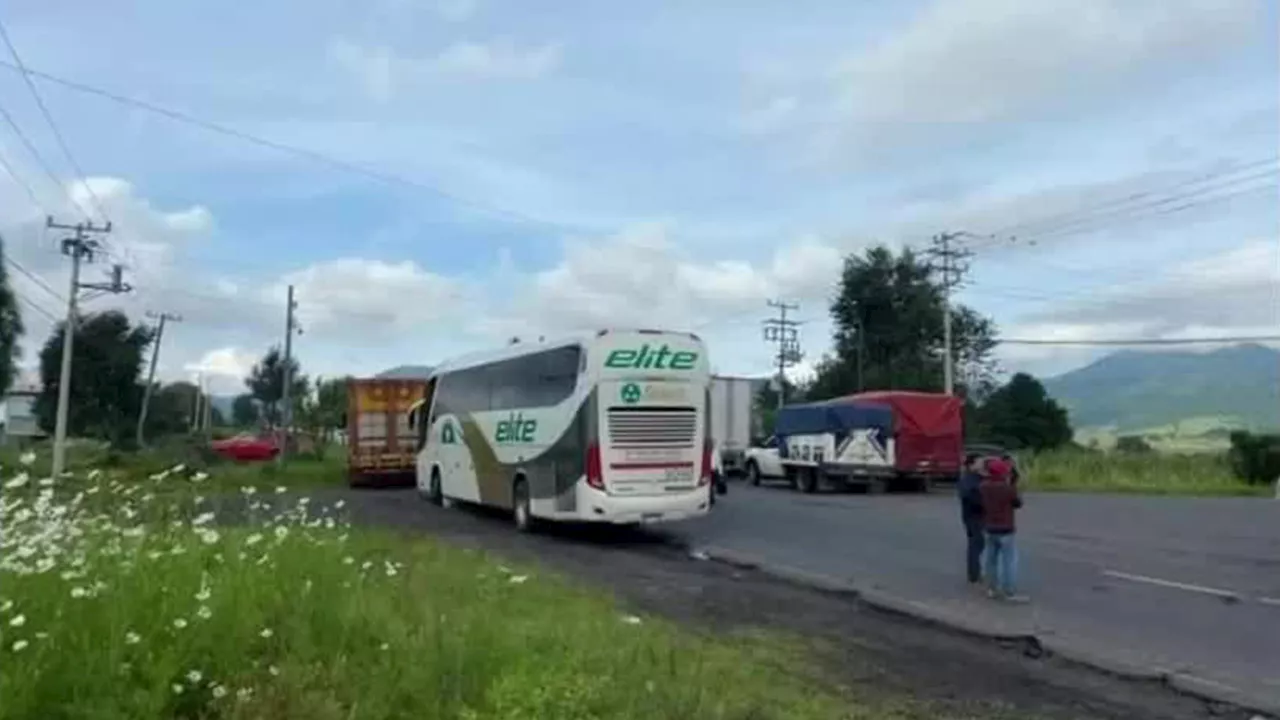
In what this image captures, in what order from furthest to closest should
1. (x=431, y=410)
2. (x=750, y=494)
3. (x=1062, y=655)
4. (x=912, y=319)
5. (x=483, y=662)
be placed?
(x=912, y=319)
(x=750, y=494)
(x=431, y=410)
(x=1062, y=655)
(x=483, y=662)

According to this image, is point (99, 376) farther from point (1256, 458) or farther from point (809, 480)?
point (1256, 458)

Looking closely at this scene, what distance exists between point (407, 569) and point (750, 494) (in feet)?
77.7

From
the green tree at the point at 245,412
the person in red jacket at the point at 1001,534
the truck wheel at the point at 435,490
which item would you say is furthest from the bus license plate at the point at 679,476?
the green tree at the point at 245,412

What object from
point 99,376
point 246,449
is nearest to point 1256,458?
point 246,449

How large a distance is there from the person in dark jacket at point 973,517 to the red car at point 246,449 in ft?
159

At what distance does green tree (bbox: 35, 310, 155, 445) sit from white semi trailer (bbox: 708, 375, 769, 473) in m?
36.8

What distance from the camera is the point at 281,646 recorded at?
708cm

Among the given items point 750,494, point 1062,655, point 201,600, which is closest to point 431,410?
point 750,494

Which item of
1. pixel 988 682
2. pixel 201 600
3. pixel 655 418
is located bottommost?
pixel 988 682

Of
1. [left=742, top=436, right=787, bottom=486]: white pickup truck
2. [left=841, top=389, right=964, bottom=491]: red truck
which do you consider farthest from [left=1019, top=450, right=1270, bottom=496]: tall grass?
[left=742, top=436, right=787, bottom=486]: white pickup truck

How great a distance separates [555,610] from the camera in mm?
10898

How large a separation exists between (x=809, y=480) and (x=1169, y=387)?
155324mm

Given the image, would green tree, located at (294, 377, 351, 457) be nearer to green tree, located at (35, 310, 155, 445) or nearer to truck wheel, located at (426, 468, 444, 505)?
green tree, located at (35, 310, 155, 445)

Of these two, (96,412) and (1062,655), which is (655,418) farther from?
(96,412)
